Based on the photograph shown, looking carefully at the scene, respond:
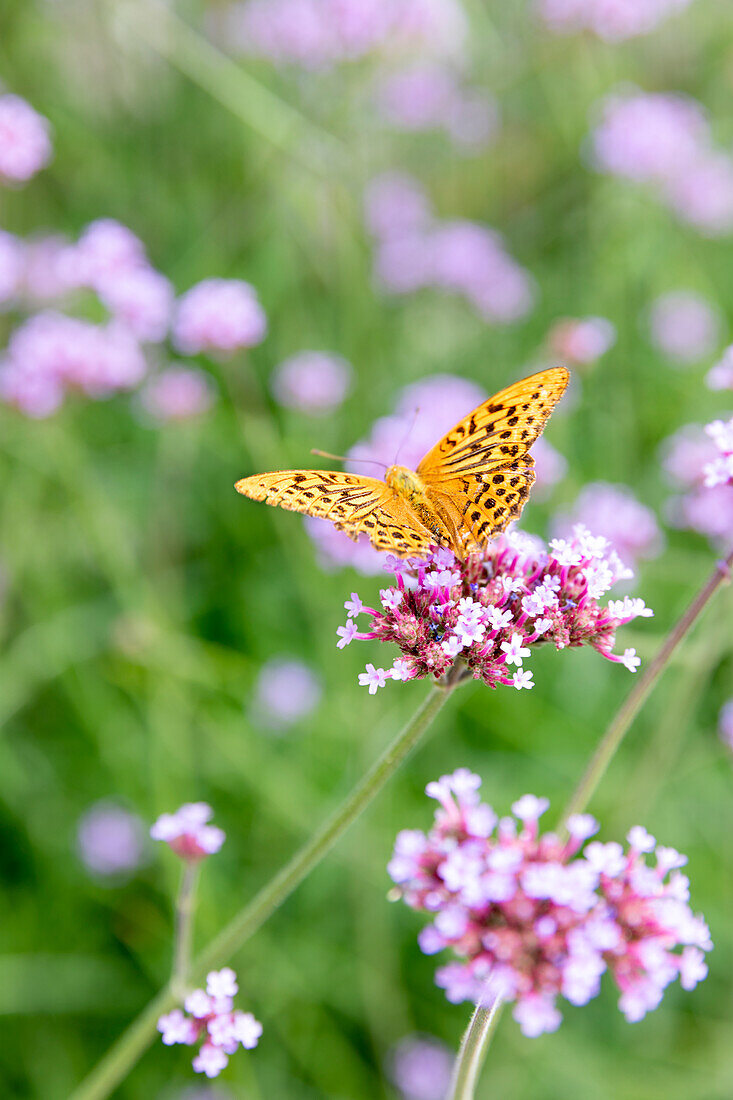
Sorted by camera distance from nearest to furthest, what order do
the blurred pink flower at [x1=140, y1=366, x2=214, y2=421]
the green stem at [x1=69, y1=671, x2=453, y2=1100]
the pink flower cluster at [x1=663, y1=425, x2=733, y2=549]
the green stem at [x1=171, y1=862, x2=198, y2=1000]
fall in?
the green stem at [x1=69, y1=671, x2=453, y2=1100], the green stem at [x1=171, y1=862, x2=198, y2=1000], the pink flower cluster at [x1=663, y1=425, x2=733, y2=549], the blurred pink flower at [x1=140, y1=366, x2=214, y2=421]

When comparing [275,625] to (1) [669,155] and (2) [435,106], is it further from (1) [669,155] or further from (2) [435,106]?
(2) [435,106]

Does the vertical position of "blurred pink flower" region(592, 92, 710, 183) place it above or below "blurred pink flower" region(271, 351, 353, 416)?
above

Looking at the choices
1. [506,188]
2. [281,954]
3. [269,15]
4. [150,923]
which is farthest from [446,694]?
[506,188]

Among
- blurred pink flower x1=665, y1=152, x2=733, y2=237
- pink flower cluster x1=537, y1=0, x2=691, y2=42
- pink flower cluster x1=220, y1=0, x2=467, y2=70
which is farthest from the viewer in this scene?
blurred pink flower x1=665, y1=152, x2=733, y2=237

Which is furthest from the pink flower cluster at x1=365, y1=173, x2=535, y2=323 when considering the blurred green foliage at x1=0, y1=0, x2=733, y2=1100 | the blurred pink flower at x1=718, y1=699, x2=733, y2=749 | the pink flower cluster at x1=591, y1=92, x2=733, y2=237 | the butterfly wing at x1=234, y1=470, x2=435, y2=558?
the butterfly wing at x1=234, y1=470, x2=435, y2=558

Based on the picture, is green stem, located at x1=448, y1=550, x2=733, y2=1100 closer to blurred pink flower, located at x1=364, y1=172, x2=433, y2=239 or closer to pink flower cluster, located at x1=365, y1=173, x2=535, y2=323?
pink flower cluster, located at x1=365, y1=173, x2=535, y2=323

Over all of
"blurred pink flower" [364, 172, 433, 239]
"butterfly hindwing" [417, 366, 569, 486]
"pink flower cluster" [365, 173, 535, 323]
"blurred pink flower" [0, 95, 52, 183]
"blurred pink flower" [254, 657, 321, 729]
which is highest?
"blurred pink flower" [364, 172, 433, 239]

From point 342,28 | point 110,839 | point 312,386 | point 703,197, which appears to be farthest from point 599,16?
point 110,839

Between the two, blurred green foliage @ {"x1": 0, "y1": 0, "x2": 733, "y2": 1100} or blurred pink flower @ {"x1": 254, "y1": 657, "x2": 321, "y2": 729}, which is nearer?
blurred green foliage @ {"x1": 0, "y1": 0, "x2": 733, "y2": 1100}
